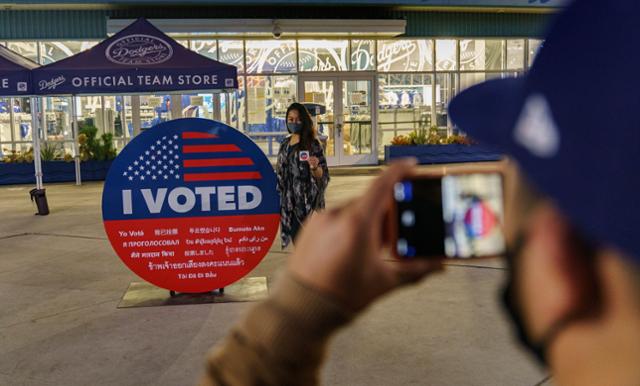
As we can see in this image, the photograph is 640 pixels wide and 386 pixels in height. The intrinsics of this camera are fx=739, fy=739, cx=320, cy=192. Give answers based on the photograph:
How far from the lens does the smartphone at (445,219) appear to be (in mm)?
866

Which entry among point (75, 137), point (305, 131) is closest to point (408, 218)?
point (305, 131)

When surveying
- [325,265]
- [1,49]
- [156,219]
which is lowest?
[156,219]

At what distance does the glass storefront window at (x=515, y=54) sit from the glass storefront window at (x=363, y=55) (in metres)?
3.82

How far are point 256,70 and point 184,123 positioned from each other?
12.0 meters

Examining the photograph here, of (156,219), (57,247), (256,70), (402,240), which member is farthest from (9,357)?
(256,70)

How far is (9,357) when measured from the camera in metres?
5.15

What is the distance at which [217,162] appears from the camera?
6199mm

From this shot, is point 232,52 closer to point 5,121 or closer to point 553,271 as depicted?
point 5,121

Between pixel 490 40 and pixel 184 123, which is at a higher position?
pixel 490 40

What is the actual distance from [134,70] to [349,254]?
10645 millimetres

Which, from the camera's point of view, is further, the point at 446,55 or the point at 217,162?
the point at 446,55

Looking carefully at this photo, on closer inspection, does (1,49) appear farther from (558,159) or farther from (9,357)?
(558,159)

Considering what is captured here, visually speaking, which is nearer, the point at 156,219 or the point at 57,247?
the point at 156,219

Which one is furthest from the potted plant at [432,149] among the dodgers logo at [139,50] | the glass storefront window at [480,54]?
the dodgers logo at [139,50]
